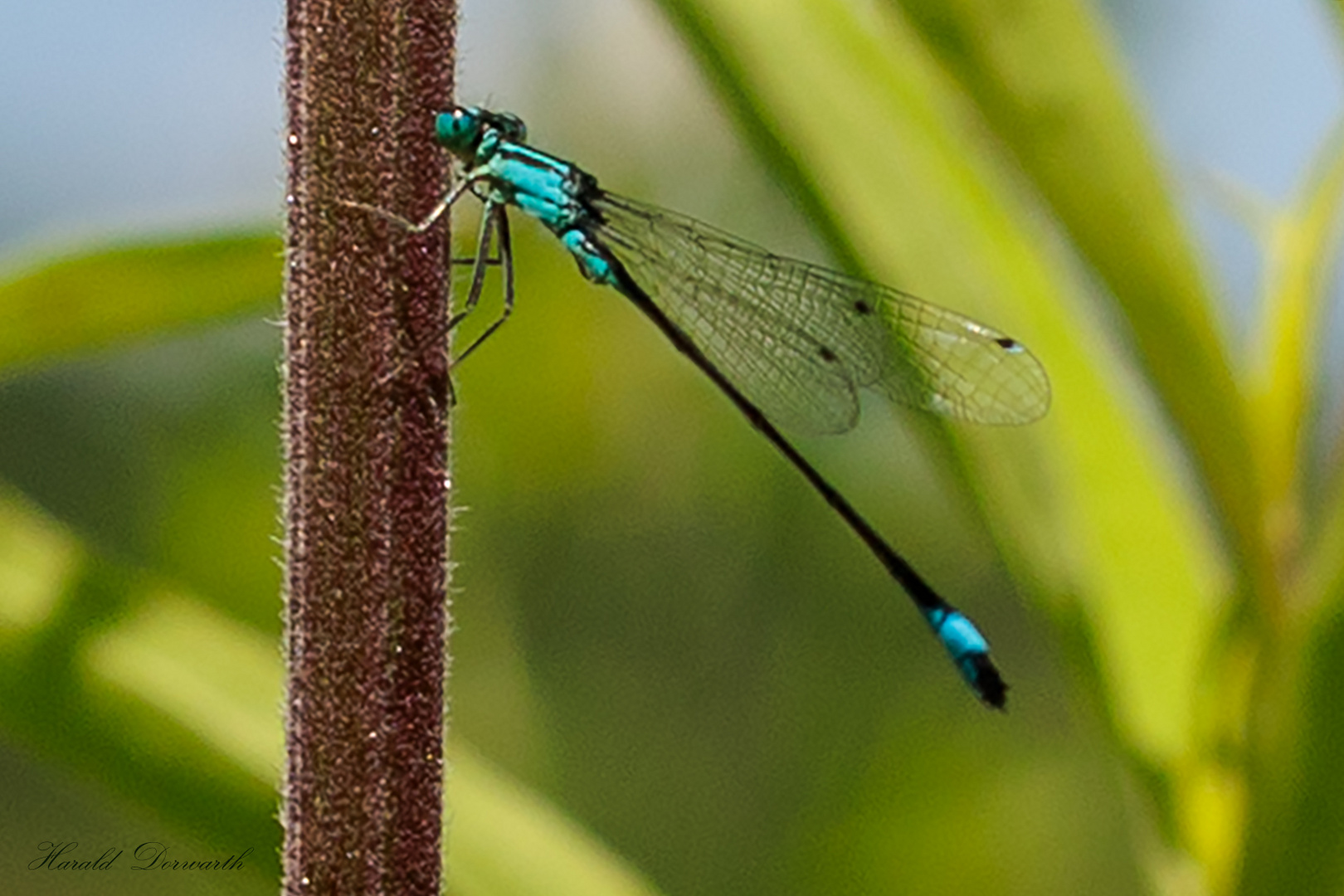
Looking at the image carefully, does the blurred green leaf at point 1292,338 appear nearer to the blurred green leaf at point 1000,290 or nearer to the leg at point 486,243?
the blurred green leaf at point 1000,290

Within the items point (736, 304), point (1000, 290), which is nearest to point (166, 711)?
point (1000, 290)

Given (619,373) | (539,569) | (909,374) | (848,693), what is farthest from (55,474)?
(909,374)

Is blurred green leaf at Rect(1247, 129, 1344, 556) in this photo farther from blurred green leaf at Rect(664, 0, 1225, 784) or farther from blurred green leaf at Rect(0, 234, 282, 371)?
blurred green leaf at Rect(0, 234, 282, 371)

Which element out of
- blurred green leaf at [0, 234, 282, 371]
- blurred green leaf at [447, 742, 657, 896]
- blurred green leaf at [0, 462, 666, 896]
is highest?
blurred green leaf at [0, 234, 282, 371]

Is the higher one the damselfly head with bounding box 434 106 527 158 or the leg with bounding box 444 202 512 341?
the damselfly head with bounding box 434 106 527 158

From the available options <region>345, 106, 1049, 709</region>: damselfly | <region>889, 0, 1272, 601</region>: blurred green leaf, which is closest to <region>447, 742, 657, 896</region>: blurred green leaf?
<region>889, 0, 1272, 601</region>: blurred green leaf

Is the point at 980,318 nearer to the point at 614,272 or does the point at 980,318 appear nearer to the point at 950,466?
the point at 950,466
